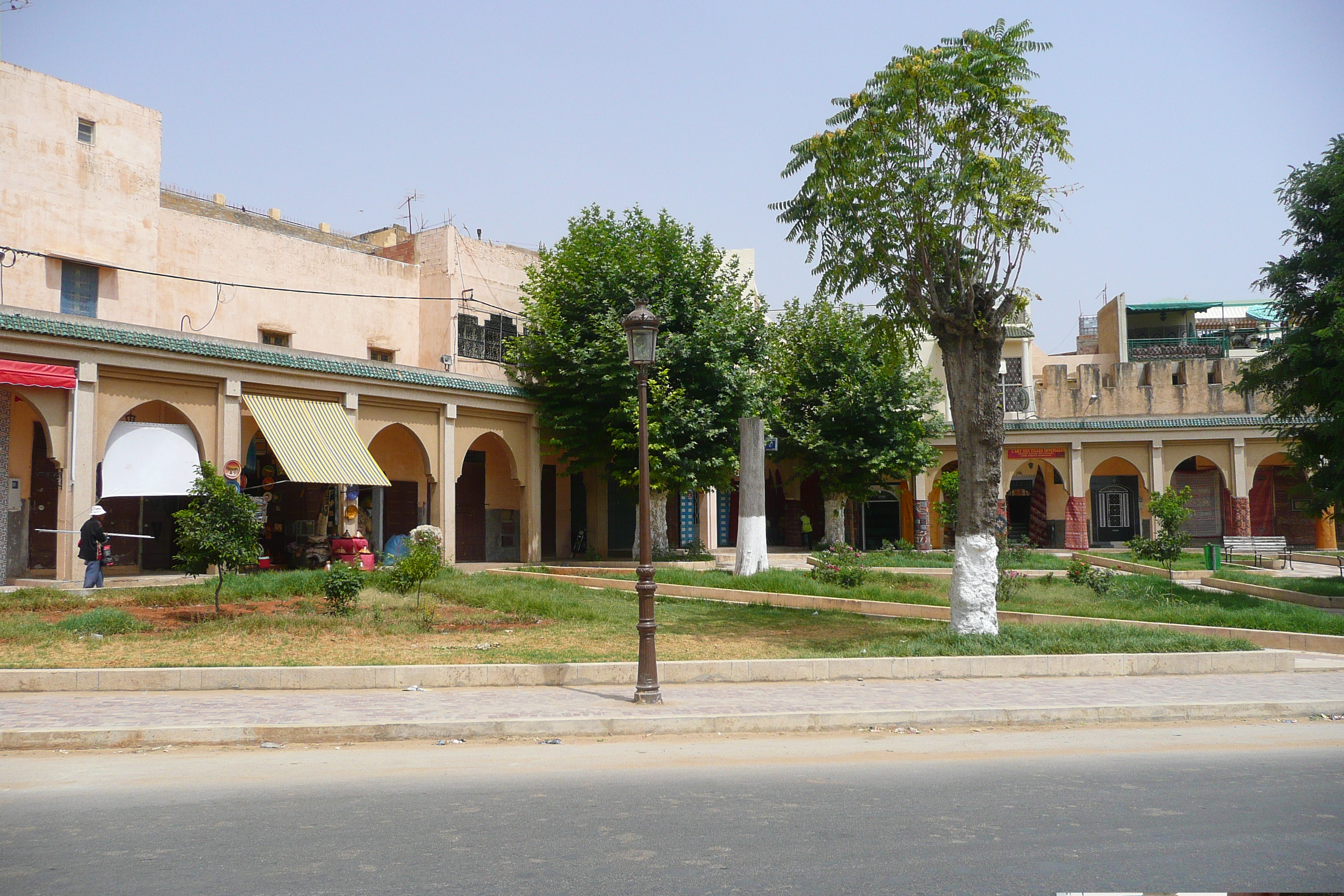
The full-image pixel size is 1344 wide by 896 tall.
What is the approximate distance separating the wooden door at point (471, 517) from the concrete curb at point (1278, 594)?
18558 mm

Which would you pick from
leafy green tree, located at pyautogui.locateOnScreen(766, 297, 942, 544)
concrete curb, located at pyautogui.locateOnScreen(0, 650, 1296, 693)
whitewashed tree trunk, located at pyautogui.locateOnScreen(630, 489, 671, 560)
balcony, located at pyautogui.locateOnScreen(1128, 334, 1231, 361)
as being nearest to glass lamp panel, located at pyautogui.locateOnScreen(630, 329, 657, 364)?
concrete curb, located at pyautogui.locateOnScreen(0, 650, 1296, 693)

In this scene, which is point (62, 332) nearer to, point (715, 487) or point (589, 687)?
point (589, 687)

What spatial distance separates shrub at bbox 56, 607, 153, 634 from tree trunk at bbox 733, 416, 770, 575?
1124 centimetres

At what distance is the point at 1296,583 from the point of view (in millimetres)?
19078

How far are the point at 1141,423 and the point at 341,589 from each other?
93.1 ft

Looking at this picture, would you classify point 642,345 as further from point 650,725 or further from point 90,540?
point 90,540

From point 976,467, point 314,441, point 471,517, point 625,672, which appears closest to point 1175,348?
point 471,517

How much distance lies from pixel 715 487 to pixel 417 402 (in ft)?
26.3

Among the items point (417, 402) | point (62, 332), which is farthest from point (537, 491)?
point (62, 332)

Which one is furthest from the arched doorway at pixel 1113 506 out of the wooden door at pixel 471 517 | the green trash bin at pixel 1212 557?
the wooden door at pixel 471 517

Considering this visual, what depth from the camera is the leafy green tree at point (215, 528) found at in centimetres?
1334

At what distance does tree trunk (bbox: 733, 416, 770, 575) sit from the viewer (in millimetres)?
20312

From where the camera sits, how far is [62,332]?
17047mm

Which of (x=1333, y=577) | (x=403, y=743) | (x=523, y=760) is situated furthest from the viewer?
(x=1333, y=577)
